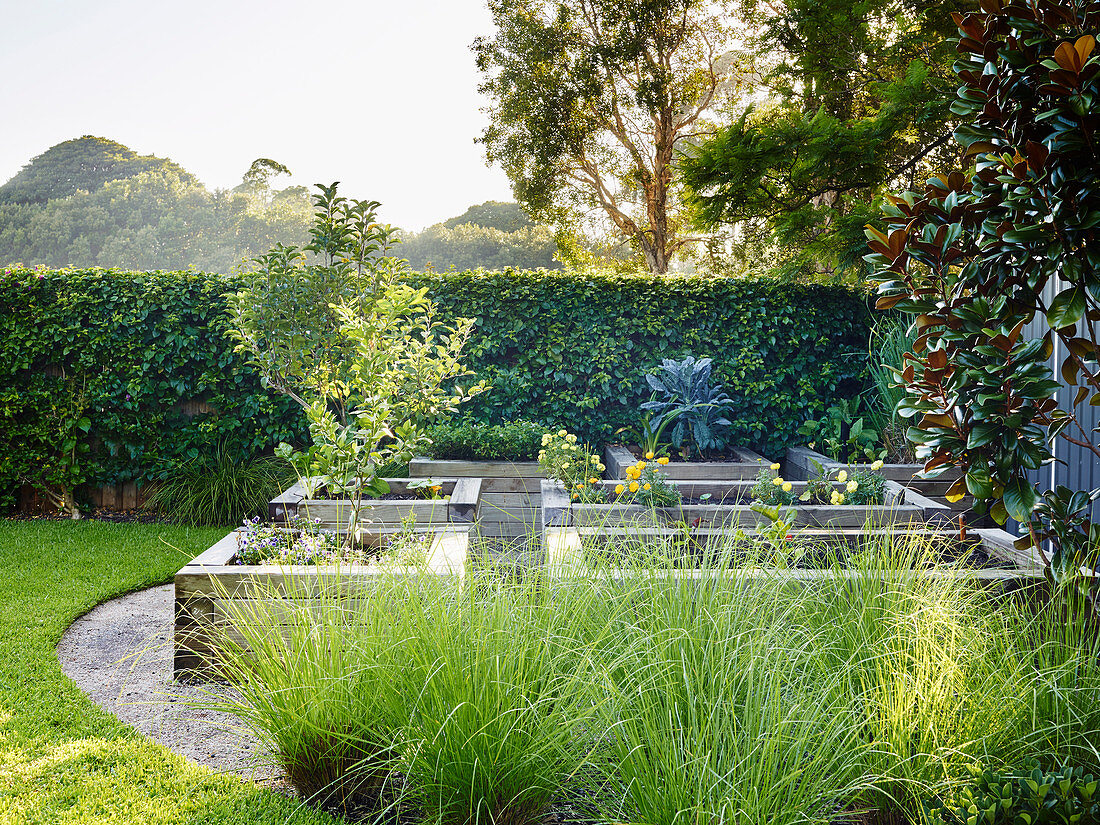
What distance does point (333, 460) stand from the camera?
10.5 feet

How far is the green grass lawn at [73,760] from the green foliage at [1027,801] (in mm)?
1511

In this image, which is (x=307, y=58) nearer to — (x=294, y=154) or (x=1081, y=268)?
(x=294, y=154)

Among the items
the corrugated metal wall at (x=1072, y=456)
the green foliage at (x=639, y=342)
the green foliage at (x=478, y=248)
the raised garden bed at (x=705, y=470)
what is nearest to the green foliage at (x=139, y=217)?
the green foliage at (x=478, y=248)

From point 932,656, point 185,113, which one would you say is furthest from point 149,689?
point 185,113

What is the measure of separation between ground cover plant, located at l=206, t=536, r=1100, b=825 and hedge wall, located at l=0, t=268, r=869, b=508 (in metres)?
4.45

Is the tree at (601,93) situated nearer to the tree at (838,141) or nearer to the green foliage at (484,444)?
the tree at (838,141)

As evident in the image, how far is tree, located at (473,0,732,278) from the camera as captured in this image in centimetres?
1195

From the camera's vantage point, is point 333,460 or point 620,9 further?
point 620,9

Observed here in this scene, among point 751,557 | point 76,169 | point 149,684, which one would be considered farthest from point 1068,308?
point 76,169

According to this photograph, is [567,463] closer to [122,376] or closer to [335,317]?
[335,317]

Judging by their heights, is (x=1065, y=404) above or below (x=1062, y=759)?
above

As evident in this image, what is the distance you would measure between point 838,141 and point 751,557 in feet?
15.2

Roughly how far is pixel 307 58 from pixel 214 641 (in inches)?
670

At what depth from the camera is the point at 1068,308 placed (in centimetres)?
187
